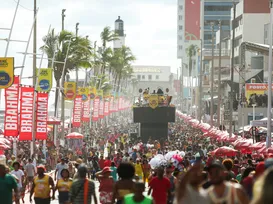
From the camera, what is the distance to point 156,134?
62.5 m

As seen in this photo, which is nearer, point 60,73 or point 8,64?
point 8,64

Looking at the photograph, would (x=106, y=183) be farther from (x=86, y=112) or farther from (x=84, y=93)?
(x=84, y=93)

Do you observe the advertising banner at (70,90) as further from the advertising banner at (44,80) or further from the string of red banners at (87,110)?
the advertising banner at (44,80)

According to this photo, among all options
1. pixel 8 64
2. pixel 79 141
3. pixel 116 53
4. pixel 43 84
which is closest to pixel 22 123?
pixel 8 64

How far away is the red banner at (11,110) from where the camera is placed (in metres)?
34.4

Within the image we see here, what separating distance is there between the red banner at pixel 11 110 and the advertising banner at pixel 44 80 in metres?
8.00

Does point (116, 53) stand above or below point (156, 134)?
above

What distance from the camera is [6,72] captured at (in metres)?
33.6

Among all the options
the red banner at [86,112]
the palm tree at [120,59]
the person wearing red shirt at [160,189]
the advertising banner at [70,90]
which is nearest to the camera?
the person wearing red shirt at [160,189]

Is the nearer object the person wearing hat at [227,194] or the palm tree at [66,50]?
the person wearing hat at [227,194]

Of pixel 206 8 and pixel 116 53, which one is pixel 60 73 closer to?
pixel 116 53

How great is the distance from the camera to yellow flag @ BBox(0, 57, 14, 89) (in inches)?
1319

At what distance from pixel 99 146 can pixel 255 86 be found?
12.3m

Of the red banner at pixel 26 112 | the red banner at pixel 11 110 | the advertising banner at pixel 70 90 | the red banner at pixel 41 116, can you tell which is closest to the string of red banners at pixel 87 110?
the advertising banner at pixel 70 90
